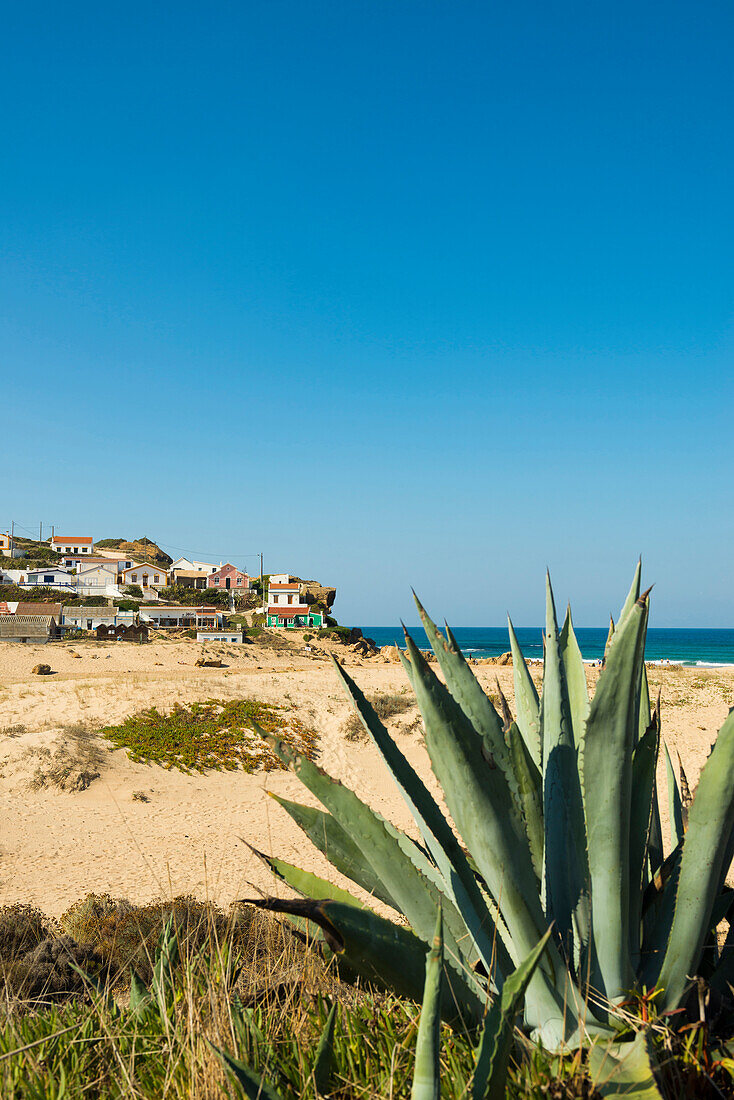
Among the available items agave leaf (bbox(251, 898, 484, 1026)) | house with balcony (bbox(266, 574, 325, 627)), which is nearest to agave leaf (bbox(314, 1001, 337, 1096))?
agave leaf (bbox(251, 898, 484, 1026))

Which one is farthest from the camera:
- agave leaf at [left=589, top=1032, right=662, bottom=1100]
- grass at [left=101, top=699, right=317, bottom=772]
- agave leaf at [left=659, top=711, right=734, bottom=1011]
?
grass at [left=101, top=699, right=317, bottom=772]

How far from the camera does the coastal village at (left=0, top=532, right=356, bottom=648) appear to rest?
41.5 m

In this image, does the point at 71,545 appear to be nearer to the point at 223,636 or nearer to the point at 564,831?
the point at 223,636

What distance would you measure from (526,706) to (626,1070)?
3.17ft

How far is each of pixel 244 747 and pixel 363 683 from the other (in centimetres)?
946

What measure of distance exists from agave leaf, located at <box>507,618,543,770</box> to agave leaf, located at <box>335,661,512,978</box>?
0.38m

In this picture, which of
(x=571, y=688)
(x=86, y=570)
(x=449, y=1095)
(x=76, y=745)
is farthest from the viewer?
(x=86, y=570)

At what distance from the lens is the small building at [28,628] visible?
120ft

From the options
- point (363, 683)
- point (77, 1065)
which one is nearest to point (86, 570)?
point (363, 683)

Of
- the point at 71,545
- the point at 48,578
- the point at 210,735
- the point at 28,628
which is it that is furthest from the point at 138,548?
the point at 210,735

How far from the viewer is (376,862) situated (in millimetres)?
1692

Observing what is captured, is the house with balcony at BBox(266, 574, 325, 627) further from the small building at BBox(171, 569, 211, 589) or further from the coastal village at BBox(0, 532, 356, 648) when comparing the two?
the small building at BBox(171, 569, 211, 589)


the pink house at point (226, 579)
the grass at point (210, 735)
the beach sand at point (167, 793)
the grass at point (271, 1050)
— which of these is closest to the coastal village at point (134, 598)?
the pink house at point (226, 579)

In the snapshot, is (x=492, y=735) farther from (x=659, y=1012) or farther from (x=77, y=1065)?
(x=77, y=1065)
